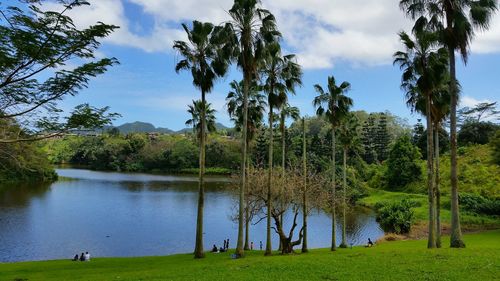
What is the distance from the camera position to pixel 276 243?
41969mm

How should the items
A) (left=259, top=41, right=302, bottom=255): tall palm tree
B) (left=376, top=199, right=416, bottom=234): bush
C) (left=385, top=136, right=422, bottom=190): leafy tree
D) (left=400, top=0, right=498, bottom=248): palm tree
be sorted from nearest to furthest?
1. (left=400, top=0, right=498, bottom=248): palm tree
2. (left=259, top=41, right=302, bottom=255): tall palm tree
3. (left=376, top=199, right=416, bottom=234): bush
4. (left=385, top=136, right=422, bottom=190): leafy tree

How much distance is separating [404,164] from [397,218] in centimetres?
3104

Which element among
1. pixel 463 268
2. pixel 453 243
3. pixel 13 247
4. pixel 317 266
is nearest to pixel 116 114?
pixel 317 266

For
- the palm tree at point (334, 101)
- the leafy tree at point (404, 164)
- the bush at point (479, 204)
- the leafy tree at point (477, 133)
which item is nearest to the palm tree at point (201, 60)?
the palm tree at point (334, 101)

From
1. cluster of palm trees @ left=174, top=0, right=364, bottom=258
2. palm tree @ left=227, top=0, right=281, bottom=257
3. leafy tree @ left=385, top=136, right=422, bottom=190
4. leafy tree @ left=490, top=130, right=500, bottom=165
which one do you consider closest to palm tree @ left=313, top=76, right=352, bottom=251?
cluster of palm trees @ left=174, top=0, right=364, bottom=258

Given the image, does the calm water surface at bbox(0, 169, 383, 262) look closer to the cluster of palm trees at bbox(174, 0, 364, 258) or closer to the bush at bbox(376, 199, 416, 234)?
the bush at bbox(376, 199, 416, 234)

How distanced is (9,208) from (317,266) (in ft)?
181

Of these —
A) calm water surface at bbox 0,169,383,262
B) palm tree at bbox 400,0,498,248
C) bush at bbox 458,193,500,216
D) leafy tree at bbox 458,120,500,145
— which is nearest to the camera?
palm tree at bbox 400,0,498,248

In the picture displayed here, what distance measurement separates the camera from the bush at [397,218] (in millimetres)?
49938

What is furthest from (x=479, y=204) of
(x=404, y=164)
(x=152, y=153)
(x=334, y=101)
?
(x=152, y=153)

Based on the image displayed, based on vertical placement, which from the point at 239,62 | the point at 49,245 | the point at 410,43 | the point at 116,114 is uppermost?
the point at 410,43

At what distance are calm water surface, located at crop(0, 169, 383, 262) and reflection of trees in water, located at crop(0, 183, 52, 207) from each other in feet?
0.47

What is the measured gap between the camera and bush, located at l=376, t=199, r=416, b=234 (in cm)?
4994

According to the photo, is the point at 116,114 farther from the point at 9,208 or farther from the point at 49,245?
the point at 9,208
